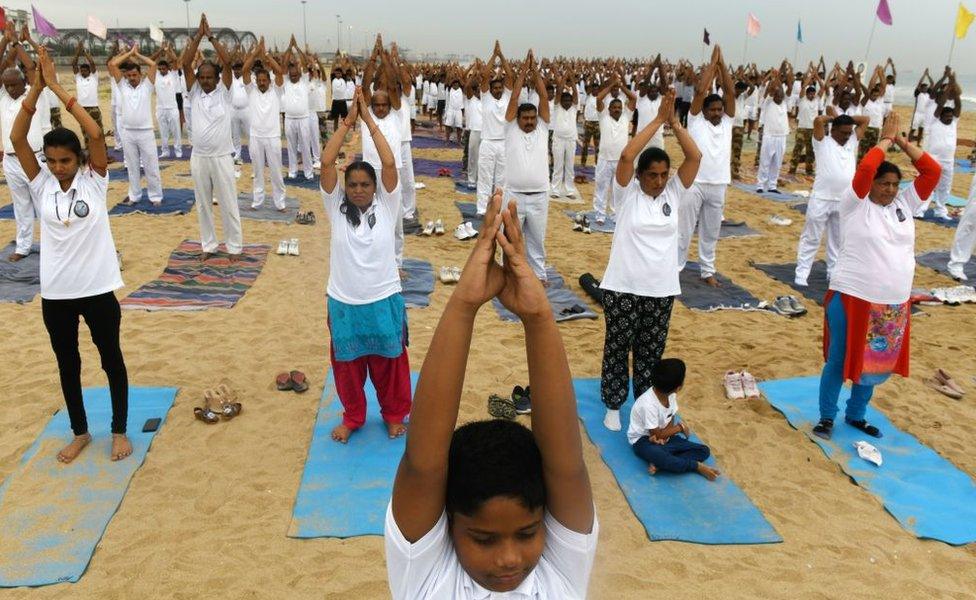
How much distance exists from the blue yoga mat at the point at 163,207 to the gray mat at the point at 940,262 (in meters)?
11.0

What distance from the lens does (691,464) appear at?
13.4 feet

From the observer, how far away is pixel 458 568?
1398mm

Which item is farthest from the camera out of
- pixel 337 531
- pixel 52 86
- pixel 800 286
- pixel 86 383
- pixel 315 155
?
pixel 315 155

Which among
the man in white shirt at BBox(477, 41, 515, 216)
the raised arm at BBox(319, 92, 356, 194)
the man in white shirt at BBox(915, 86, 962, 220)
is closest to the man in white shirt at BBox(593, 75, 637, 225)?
the man in white shirt at BBox(477, 41, 515, 216)

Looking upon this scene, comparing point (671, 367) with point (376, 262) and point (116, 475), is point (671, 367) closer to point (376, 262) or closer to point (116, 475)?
point (376, 262)

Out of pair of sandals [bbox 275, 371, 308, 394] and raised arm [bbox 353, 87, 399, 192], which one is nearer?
raised arm [bbox 353, 87, 399, 192]

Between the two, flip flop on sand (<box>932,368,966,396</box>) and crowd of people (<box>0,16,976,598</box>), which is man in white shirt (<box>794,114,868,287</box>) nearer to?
crowd of people (<box>0,16,976,598</box>)

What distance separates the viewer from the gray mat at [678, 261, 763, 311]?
7125 millimetres

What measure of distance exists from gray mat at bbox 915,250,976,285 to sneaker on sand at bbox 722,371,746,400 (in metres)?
5.13

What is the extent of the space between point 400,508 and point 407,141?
8.50 metres

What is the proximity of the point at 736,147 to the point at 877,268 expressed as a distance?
1082cm

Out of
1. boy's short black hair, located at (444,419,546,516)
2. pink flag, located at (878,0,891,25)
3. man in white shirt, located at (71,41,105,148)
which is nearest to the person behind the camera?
boy's short black hair, located at (444,419,546,516)

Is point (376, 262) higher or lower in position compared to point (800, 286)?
higher

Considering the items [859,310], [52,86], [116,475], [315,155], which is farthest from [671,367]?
[315,155]
